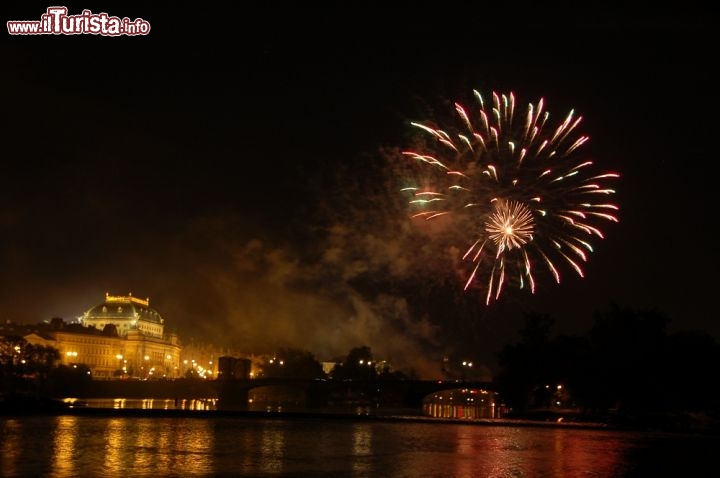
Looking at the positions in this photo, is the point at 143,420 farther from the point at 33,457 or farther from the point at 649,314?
the point at 649,314

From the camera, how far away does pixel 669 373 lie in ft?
255

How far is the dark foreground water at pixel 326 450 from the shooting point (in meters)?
32.2

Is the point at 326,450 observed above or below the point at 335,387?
below

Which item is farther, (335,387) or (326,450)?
(335,387)

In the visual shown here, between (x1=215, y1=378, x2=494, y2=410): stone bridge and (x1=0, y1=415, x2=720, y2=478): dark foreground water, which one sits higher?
(x1=215, y1=378, x2=494, y2=410): stone bridge

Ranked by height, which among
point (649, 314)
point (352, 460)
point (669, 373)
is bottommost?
point (352, 460)

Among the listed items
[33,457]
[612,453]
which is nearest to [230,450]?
[33,457]

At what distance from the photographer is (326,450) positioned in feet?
137

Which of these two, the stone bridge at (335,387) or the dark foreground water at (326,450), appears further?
the stone bridge at (335,387)

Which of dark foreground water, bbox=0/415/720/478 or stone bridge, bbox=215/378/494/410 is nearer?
dark foreground water, bbox=0/415/720/478

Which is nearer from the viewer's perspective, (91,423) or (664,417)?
(91,423)

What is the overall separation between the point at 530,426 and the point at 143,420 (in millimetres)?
31149

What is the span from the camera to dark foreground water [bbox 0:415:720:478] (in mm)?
32250

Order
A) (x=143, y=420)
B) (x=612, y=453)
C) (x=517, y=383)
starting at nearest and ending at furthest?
(x=612, y=453)
(x=143, y=420)
(x=517, y=383)
